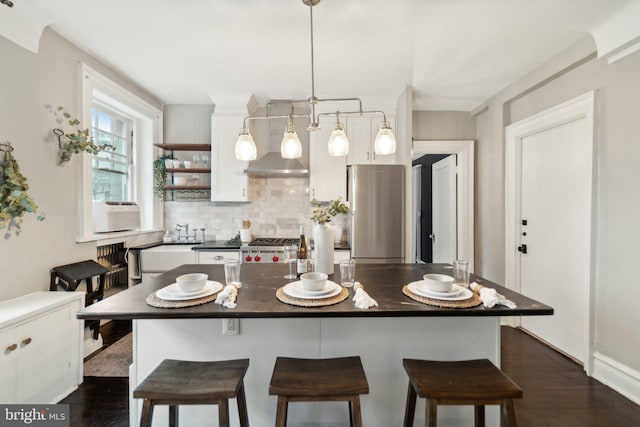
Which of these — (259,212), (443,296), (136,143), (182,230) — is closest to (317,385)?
(443,296)

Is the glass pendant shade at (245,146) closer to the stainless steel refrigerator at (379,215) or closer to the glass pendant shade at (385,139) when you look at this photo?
the glass pendant shade at (385,139)

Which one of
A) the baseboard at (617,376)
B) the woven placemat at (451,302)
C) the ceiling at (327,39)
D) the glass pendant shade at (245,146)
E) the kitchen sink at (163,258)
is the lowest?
the baseboard at (617,376)

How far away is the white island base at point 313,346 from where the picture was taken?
1512mm

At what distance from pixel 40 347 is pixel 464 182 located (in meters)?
4.37

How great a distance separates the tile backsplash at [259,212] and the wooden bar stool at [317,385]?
8.70 feet

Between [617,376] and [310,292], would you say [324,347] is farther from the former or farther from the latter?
[617,376]

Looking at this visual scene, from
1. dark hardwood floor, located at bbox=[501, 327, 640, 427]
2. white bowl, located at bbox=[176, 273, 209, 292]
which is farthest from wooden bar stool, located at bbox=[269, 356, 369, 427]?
dark hardwood floor, located at bbox=[501, 327, 640, 427]

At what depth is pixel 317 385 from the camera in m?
1.13

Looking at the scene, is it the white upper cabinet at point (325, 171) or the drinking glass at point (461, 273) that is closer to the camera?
the drinking glass at point (461, 273)

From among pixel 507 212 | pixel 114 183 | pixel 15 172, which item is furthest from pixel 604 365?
pixel 114 183

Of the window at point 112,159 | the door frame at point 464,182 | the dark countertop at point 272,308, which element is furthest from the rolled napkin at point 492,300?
the window at point 112,159

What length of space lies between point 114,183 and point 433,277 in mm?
3495

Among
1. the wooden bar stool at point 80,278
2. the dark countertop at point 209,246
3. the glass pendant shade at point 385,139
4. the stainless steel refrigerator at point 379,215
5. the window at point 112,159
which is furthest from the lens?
the dark countertop at point 209,246

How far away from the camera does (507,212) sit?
3131 mm
